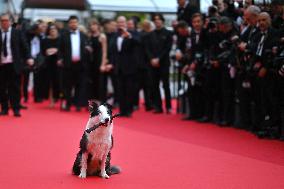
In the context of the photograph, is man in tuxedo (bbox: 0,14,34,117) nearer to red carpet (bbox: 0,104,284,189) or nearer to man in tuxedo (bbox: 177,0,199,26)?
red carpet (bbox: 0,104,284,189)

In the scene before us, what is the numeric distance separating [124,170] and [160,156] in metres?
1.23

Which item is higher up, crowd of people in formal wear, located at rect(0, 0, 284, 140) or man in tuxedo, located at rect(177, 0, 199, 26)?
man in tuxedo, located at rect(177, 0, 199, 26)

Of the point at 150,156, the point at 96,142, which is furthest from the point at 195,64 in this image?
the point at 96,142

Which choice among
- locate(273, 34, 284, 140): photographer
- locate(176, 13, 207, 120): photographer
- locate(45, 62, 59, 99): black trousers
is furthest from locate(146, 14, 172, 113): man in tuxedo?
locate(273, 34, 284, 140): photographer

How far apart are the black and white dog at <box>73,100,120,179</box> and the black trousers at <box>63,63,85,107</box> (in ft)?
27.8

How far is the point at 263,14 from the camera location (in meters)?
10.5

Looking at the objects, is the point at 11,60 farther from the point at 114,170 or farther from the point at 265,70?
the point at 114,170

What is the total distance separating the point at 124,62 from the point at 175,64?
189cm

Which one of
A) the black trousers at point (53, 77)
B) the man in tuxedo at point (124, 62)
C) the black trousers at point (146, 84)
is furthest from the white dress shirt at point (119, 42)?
the black trousers at point (53, 77)

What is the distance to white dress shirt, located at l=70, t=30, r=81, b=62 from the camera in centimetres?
1525

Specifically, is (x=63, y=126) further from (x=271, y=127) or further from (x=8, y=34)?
(x=271, y=127)

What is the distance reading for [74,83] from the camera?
51.5 ft

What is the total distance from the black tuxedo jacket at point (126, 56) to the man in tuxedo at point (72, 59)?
1.11 meters

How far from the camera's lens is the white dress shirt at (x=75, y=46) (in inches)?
600
